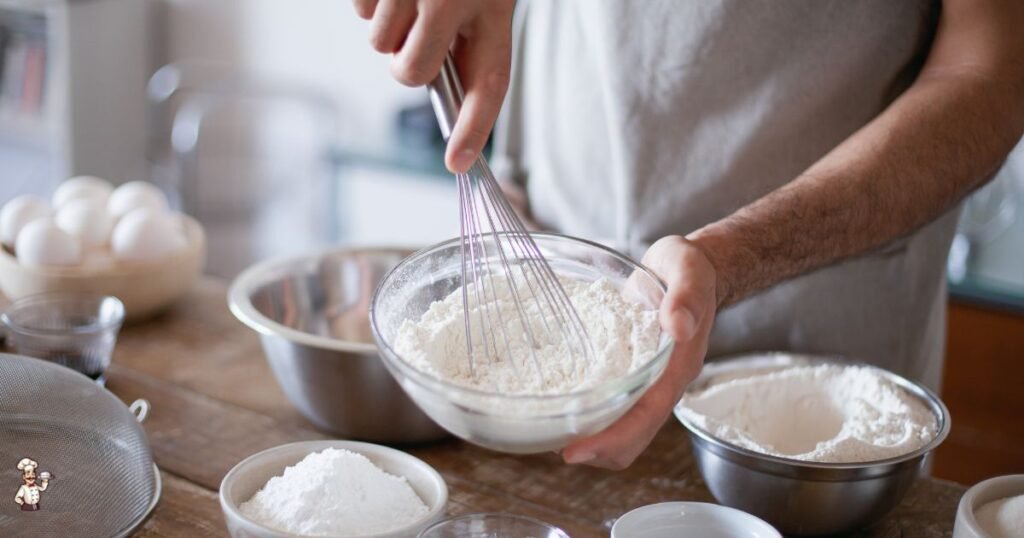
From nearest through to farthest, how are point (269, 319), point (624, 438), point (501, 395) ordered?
point (501, 395) → point (624, 438) → point (269, 319)

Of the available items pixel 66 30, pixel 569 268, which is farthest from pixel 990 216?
pixel 66 30

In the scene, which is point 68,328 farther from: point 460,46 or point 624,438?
point 624,438

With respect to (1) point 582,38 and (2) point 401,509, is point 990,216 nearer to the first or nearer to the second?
(1) point 582,38

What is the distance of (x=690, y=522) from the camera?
2.71 feet

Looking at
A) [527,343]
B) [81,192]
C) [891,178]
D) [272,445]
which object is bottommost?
[272,445]

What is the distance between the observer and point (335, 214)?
3.10m

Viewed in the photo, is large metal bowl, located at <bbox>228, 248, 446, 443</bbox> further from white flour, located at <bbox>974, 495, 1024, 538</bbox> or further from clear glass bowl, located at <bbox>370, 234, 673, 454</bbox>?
white flour, located at <bbox>974, 495, 1024, 538</bbox>

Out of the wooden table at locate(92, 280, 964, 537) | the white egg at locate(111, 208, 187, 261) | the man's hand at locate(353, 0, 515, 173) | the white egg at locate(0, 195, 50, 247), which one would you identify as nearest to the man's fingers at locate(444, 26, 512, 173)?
the man's hand at locate(353, 0, 515, 173)

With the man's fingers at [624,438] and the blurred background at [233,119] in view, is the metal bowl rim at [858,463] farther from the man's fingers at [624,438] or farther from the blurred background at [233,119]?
the blurred background at [233,119]

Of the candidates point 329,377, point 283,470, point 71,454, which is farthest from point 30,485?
point 329,377

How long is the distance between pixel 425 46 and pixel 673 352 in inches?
11.8

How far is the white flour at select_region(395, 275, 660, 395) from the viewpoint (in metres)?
0.76

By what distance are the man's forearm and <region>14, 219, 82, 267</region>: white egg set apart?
31.5 inches

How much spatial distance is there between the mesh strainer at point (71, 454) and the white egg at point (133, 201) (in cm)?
51
